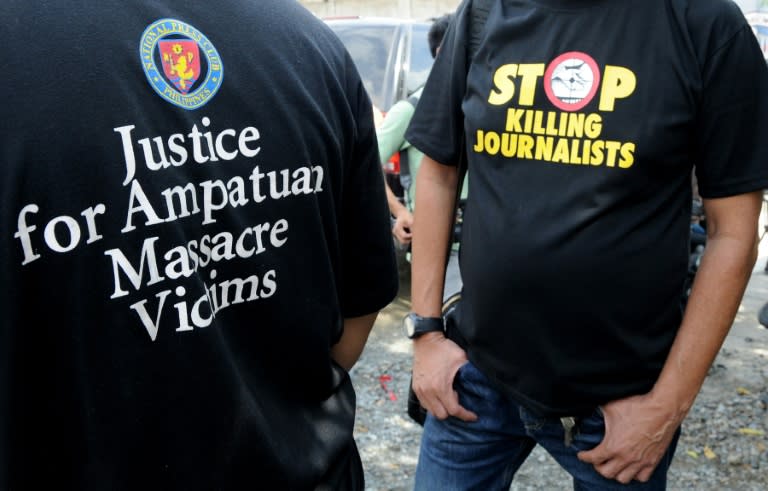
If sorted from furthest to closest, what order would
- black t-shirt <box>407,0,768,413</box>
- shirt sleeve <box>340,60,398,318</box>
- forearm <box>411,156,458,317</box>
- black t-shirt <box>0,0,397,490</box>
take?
forearm <box>411,156,458,317</box> < black t-shirt <box>407,0,768,413</box> < shirt sleeve <box>340,60,398,318</box> < black t-shirt <box>0,0,397,490</box>

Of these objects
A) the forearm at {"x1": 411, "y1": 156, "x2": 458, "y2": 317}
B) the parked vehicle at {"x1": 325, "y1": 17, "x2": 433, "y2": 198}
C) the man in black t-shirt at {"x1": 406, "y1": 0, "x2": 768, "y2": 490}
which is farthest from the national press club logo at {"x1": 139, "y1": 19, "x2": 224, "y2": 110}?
the parked vehicle at {"x1": 325, "y1": 17, "x2": 433, "y2": 198}

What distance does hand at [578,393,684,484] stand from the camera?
1560mm

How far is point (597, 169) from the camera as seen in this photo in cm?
151

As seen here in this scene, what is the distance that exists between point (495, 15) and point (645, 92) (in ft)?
1.36

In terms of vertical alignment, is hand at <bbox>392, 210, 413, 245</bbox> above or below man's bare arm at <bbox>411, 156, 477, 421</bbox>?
below

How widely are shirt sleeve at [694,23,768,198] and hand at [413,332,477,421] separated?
2.36 ft

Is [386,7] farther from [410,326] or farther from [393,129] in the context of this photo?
[410,326]

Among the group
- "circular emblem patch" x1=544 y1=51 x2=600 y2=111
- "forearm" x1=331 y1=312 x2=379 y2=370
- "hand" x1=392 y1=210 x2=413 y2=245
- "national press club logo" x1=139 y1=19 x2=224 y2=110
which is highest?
"national press club logo" x1=139 y1=19 x2=224 y2=110

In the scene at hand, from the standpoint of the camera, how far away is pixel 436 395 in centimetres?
181

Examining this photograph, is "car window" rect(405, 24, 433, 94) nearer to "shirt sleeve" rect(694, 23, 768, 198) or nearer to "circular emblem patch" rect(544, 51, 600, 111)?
"circular emblem patch" rect(544, 51, 600, 111)

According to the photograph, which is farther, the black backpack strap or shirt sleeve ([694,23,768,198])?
the black backpack strap

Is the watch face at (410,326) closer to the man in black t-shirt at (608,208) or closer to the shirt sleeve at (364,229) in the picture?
the man in black t-shirt at (608,208)

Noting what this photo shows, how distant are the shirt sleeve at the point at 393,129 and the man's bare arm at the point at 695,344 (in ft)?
7.64

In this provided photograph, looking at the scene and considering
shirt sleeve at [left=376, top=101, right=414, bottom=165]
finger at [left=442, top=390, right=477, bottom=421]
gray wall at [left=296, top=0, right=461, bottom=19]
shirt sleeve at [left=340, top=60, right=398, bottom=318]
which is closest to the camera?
shirt sleeve at [left=340, top=60, right=398, bottom=318]
